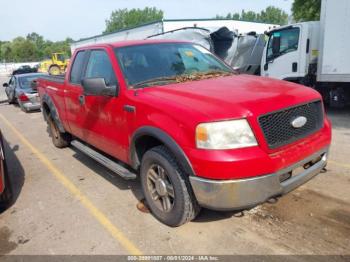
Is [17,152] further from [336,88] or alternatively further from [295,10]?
[295,10]

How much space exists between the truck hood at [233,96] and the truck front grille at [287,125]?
0.06m

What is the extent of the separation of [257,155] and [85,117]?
116 inches

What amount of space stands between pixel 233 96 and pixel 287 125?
0.57 metres

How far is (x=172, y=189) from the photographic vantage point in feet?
11.2

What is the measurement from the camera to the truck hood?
296 centimetres

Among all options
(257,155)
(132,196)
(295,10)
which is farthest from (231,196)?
(295,10)

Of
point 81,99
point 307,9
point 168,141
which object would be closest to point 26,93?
point 81,99

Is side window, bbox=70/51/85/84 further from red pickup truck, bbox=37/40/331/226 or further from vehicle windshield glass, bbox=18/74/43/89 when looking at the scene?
vehicle windshield glass, bbox=18/74/43/89

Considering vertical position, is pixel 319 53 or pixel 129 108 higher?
pixel 129 108

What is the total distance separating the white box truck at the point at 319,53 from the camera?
814cm

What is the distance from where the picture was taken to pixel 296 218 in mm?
3609

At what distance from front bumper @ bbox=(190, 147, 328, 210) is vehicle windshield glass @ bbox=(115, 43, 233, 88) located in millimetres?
1516

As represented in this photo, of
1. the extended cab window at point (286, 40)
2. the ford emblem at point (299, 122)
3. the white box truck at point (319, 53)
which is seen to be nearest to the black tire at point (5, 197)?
the ford emblem at point (299, 122)

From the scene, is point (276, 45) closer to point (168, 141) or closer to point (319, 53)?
point (319, 53)
